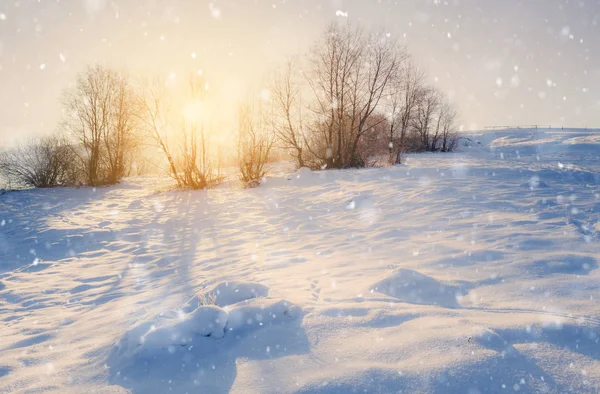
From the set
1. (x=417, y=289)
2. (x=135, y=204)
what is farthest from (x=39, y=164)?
(x=417, y=289)

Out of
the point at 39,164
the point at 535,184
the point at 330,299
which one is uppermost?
the point at 39,164

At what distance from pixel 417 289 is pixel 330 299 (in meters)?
0.97

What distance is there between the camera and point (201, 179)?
1543 centimetres

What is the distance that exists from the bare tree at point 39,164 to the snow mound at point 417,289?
76.1 ft

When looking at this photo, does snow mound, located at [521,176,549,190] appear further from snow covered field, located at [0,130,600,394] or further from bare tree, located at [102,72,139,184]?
bare tree, located at [102,72,139,184]

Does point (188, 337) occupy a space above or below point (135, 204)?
below

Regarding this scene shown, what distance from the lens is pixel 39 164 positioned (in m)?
20.6

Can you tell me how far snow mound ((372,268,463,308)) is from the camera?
3.20 metres

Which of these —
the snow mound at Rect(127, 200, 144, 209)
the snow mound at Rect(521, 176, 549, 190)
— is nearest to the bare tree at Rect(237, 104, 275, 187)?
the snow mound at Rect(127, 200, 144, 209)

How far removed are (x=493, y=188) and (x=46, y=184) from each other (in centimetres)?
2485

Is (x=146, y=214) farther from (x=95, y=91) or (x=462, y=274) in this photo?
(x=95, y=91)

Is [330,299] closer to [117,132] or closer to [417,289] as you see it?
[417,289]

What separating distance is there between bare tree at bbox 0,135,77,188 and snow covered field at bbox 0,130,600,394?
46.5 feet

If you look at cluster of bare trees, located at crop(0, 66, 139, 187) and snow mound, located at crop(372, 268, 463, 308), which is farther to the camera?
cluster of bare trees, located at crop(0, 66, 139, 187)
